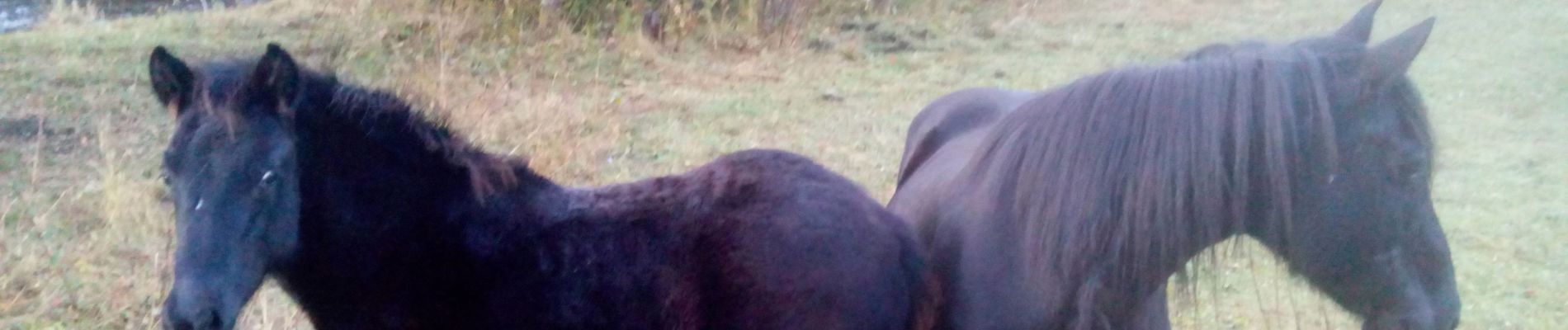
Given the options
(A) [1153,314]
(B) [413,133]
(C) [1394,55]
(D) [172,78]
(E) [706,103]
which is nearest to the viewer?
(C) [1394,55]

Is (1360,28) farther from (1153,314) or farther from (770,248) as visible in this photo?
(770,248)

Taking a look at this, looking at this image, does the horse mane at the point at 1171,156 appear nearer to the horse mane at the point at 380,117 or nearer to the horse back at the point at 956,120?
the horse mane at the point at 380,117

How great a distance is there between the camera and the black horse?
201 cm

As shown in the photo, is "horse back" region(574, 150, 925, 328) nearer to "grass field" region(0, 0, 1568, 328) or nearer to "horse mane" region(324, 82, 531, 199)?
"horse mane" region(324, 82, 531, 199)

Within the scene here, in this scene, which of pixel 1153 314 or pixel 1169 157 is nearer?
pixel 1169 157

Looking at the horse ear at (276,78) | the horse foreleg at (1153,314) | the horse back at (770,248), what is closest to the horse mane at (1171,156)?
the horse foreleg at (1153,314)

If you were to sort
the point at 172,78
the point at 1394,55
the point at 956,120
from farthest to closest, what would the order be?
the point at 956,120, the point at 172,78, the point at 1394,55

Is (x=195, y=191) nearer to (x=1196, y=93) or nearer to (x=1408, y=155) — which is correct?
(x=1196, y=93)

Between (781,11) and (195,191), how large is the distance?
23.8 ft

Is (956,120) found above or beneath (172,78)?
beneath

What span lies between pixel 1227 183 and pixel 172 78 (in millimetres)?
1789

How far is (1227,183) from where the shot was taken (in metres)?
1.98

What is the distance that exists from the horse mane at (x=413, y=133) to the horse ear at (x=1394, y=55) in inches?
58.6

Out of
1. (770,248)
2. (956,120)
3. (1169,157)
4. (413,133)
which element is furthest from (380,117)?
(956,120)
